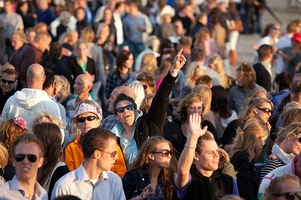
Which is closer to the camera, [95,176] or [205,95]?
[95,176]

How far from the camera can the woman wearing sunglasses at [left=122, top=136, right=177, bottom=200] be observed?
952 centimetres

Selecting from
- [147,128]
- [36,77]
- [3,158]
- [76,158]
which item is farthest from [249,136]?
[3,158]

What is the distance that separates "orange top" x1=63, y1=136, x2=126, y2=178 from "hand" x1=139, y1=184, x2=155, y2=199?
1.06 metres

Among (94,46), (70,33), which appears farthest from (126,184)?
(70,33)

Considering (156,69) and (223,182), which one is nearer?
(223,182)

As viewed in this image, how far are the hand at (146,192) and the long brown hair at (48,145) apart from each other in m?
0.79

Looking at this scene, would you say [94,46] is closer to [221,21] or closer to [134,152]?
[221,21]

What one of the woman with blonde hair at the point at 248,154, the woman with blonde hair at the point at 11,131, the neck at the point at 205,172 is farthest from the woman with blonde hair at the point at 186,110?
the neck at the point at 205,172

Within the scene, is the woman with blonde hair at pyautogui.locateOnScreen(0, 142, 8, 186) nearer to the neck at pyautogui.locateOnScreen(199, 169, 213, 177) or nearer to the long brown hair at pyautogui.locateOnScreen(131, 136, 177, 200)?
the long brown hair at pyautogui.locateOnScreen(131, 136, 177, 200)

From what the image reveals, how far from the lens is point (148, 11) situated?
3017cm

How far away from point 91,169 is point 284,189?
1594 millimetres

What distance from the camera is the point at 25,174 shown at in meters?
8.34

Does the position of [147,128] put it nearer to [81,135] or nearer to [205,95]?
[81,135]

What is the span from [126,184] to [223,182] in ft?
3.05
